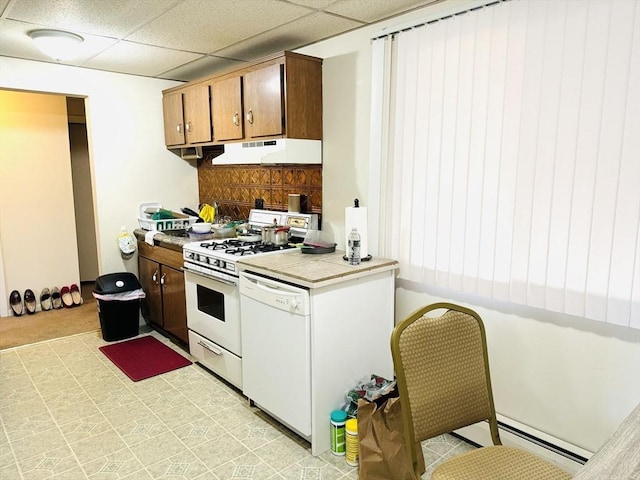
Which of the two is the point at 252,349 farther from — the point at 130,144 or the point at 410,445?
the point at 130,144

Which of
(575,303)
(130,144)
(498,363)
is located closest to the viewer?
(575,303)

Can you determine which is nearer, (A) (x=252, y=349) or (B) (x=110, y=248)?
(A) (x=252, y=349)

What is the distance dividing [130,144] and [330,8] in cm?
246

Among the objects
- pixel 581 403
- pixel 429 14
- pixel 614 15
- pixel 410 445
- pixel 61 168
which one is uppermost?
pixel 429 14

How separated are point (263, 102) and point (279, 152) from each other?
383 mm

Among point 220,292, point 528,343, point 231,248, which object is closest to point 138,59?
point 231,248

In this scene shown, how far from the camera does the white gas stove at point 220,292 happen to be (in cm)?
288

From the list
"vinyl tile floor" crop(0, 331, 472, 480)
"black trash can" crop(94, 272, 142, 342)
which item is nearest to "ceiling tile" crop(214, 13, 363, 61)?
"black trash can" crop(94, 272, 142, 342)

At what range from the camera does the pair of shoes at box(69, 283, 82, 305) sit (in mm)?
4898

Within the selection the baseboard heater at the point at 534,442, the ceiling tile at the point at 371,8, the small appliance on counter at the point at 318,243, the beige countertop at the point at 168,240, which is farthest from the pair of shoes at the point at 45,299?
the baseboard heater at the point at 534,442

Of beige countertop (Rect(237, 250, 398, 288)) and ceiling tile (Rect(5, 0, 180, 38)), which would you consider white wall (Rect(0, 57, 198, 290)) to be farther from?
beige countertop (Rect(237, 250, 398, 288))

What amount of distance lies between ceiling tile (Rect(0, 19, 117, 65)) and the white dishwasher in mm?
1918

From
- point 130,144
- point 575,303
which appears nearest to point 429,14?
point 575,303

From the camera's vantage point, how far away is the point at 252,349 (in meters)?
2.68
